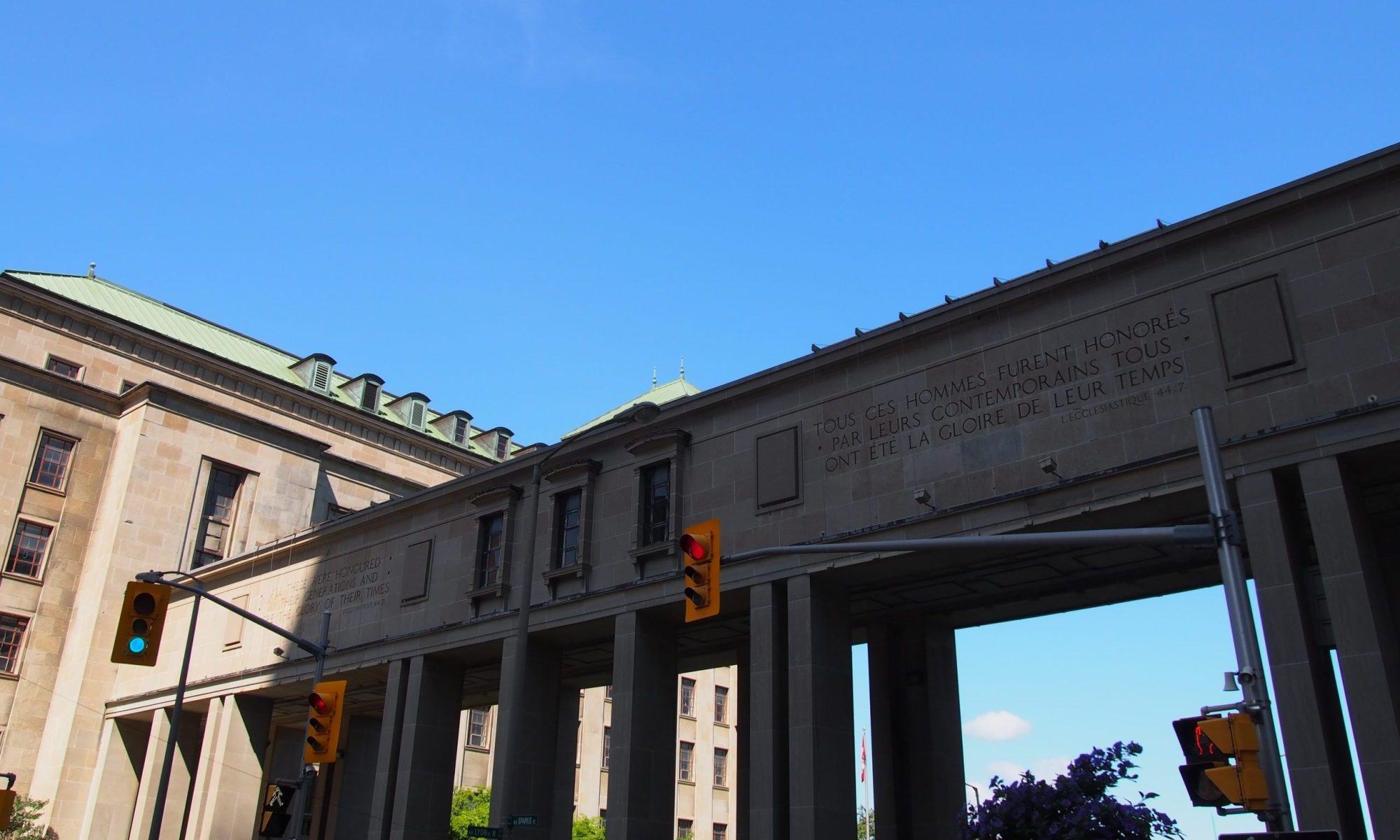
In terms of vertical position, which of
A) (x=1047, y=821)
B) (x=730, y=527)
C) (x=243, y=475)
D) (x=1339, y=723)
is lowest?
(x=1047, y=821)

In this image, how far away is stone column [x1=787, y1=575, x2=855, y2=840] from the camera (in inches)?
934

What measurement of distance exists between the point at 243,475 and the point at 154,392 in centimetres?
574

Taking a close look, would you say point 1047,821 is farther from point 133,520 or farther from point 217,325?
point 217,325

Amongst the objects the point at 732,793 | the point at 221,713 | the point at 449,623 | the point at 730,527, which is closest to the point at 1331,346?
the point at 730,527

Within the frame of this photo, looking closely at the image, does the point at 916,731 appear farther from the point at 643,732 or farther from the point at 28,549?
the point at 28,549

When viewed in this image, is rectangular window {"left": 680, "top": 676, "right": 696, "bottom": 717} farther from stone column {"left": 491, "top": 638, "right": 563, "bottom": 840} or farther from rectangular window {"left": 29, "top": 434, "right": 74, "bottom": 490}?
stone column {"left": 491, "top": 638, "right": 563, "bottom": 840}

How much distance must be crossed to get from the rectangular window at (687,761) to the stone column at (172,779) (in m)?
32.7

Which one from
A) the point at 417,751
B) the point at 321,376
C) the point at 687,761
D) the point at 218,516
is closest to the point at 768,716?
the point at 417,751

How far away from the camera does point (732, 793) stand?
77438 millimetres

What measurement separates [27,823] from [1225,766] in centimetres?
4392

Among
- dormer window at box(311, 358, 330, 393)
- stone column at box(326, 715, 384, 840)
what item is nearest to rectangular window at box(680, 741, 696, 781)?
stone column at box(326, 715, 384, 840)

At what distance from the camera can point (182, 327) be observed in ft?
200

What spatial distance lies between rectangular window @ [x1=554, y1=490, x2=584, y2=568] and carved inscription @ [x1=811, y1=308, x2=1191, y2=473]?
830 cm

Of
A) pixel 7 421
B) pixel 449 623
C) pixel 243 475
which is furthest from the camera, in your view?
pixel 243 475
